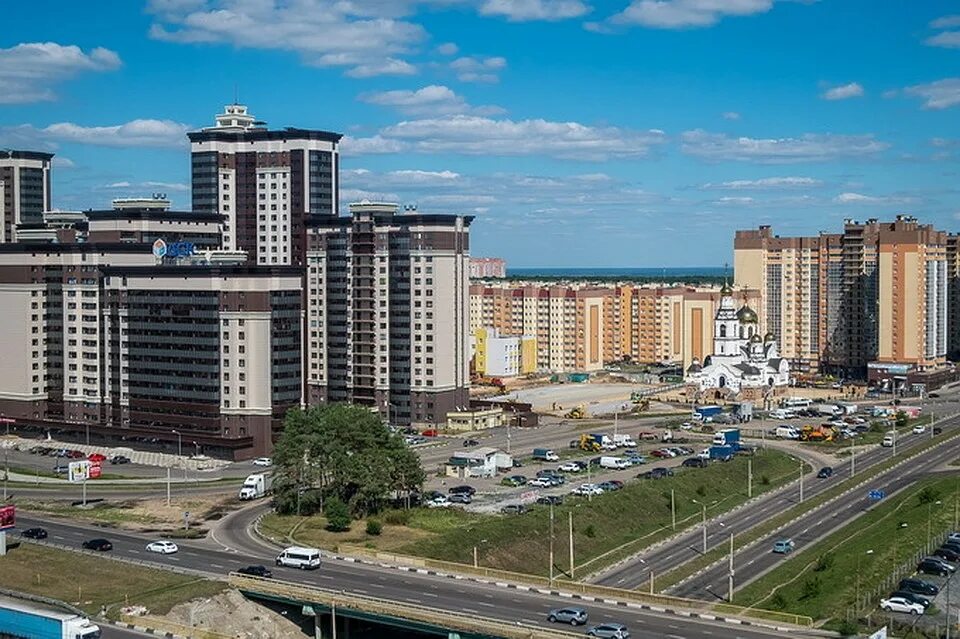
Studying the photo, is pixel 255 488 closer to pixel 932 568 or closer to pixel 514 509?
pixel 514 509

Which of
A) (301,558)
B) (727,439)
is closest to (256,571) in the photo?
(301,558)

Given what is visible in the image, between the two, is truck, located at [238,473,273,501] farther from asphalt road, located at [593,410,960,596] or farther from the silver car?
the silver car

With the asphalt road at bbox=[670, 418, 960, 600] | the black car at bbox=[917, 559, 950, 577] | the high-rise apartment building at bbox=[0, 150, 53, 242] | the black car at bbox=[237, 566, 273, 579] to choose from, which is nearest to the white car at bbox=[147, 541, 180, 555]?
the black car at bbox=[237, 566, 273, 579]

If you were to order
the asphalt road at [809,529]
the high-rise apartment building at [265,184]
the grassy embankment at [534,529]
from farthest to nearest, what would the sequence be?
the high-rise apartment building at [265,184]
the grassy embankment at [534,529]
the asphalt road at [809,529]

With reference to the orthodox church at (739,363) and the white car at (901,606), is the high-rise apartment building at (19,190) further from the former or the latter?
the white car at (901,606)

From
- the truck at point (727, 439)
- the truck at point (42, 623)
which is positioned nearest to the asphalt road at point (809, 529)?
the truck at point (727, 439)

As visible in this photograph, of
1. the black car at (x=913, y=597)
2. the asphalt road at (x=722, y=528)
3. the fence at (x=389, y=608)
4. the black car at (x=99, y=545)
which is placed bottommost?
the asphalt road at (x=722, y=528)

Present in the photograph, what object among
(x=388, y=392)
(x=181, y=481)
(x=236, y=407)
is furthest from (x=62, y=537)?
(x=388, y=392)

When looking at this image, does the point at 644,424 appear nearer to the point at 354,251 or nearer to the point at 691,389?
the point at 691,389
